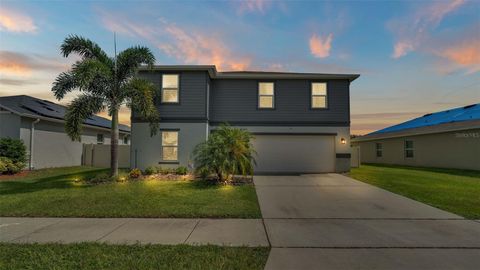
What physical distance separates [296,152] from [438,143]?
35.4 ft

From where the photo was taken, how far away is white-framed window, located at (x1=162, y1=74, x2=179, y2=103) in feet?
50.9

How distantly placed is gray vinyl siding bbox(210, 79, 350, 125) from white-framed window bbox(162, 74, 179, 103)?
6.98 feet

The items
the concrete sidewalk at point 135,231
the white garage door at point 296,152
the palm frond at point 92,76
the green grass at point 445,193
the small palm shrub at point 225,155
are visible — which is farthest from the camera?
the white garage door at point 296,152

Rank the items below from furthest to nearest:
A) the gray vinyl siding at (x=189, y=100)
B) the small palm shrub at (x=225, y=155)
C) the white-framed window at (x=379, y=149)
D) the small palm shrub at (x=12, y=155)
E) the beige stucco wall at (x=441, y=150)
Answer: the white-framed window at (x=379, y=149)
the beige stucco wall at (x=441, y=150)
the gray vinyl siding at (x=189, y=100)
the small palm shrub at (x=12, y=155)
the small palm shrub at (x=225, y=155)

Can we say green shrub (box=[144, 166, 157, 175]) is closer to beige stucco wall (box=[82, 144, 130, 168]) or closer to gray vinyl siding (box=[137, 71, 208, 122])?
gray vinyl siding (box=[137, 71, 208, 122])

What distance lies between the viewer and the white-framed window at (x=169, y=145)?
15.5m

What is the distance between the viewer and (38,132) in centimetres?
1717

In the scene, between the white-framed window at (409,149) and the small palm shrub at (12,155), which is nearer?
the small palm shrub at (12,155)

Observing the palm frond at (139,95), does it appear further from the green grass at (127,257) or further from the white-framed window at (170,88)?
the green grass at (127,257)

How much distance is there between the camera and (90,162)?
69.0ft

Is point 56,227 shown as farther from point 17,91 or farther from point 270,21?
point 17,91

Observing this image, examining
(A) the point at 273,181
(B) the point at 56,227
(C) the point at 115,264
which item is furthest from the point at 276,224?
(A) the point at 273,181

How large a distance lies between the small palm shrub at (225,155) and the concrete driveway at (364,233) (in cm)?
232

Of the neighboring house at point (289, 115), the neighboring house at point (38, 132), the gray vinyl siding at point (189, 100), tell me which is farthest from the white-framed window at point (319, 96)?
the neighboring house at point (38, 132)
